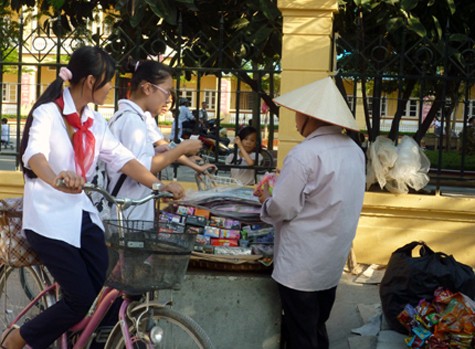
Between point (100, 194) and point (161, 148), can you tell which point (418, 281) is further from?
point (100, 194)

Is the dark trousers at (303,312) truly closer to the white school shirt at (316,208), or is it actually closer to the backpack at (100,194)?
the white school shirt at (316,208)

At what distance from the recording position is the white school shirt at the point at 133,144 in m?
4.32

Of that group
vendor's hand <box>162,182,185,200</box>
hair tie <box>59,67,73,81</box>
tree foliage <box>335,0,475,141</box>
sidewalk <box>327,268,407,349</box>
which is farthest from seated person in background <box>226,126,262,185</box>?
vendor's hand <box>162,182,185,200</box>

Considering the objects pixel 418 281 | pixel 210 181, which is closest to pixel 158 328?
pixel 210 181

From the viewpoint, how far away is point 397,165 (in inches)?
280

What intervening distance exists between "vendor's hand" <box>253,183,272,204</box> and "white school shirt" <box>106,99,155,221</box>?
2.01ft

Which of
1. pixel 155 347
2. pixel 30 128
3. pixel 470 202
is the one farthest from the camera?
pixel 470 202

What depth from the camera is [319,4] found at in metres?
7.16

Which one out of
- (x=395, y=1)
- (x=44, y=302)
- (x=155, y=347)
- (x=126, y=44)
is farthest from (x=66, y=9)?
(x=155, y=347)

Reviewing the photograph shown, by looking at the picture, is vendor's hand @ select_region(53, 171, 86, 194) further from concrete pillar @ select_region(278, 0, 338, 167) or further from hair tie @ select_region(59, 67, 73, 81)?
concrete pillar @ select_region(278, 0, 338, 167)

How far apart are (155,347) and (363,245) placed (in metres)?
4.19

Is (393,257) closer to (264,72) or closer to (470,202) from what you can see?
(470,202)

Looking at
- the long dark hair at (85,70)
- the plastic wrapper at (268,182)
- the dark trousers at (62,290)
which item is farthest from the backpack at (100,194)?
the plastic wrapper at (268,182)

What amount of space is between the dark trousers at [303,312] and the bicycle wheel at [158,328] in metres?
1.00
